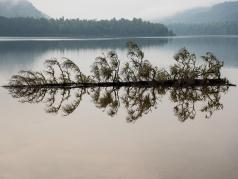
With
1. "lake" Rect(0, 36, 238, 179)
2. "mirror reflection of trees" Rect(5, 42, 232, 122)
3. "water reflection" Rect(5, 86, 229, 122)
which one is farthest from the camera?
"mirror reflection of trees" Rect(5, 42, 232, 122)

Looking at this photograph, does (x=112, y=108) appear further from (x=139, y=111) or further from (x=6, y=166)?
(x=6, y=166)

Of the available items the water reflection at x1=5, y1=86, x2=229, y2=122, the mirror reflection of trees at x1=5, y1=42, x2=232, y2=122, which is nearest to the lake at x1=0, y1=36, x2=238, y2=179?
the water reflection at x1=5, y1=86, x2=229, y2=122

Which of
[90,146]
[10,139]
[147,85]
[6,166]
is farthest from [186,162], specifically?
[147,85]

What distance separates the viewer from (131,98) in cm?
5222

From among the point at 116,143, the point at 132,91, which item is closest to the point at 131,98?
the point at 132,91

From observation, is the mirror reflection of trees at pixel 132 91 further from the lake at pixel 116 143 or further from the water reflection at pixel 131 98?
the lake at pixel 116 143

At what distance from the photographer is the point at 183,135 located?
117 ft

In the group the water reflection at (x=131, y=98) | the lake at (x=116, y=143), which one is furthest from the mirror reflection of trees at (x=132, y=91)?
the lake at (x=116, y=143)

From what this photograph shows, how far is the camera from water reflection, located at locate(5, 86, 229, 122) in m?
46.0

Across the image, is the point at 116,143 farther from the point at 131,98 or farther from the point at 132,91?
the point at 132,91

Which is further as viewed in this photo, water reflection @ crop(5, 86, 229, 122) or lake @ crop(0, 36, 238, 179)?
water reflection @ crop(5, 86, 229, 122)

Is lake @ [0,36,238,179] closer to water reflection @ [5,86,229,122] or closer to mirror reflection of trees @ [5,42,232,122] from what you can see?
water reflection @ [5,86,229,122]

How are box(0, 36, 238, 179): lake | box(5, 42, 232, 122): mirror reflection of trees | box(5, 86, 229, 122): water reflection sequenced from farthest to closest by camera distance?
box(5, 42, 232, 122): mirror reflection of trees
box(5, 86, 229, 122): water reflection
box(0, 36, 238, 179): lake

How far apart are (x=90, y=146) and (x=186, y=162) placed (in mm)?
7320
